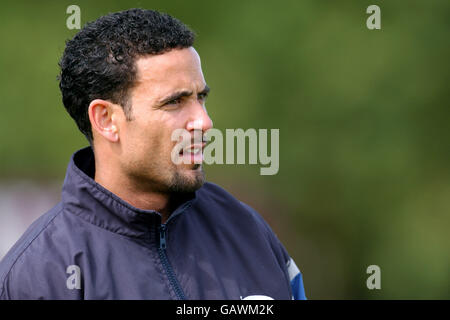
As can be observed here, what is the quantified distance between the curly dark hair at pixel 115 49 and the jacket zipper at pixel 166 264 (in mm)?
395

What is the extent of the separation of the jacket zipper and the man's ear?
13.9 inches

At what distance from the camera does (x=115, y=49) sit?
6.89 ft

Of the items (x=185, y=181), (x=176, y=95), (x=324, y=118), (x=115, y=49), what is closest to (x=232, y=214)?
(x=185, y=181)

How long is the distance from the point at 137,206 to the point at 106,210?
19 centimetres

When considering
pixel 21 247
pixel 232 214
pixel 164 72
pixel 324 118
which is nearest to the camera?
pixel 21 247

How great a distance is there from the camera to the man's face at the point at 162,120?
6.79 feet

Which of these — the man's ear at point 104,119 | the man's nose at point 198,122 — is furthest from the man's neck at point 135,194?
the man's nose at point 198,122

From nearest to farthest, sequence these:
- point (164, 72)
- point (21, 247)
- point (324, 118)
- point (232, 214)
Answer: point (21, 247) < point (164, 72) < point (232, 214) < point (324, 118)

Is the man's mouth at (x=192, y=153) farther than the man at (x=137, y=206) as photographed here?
Yes

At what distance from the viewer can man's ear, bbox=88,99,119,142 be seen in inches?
84.2

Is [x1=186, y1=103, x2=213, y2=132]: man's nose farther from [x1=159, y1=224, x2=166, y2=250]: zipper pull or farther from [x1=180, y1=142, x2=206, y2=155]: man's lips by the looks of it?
[x1=159, y1=224, x2=166, y2=250]: zipper pull

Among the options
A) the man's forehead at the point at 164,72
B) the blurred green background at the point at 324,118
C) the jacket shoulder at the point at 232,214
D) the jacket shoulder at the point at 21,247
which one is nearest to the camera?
the jacket shoulder at the point at 21,247

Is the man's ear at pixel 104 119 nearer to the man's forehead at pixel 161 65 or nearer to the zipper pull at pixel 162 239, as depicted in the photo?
the man's forehead at pixel 161 65

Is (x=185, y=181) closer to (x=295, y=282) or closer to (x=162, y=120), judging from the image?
(x=162, y=120)
